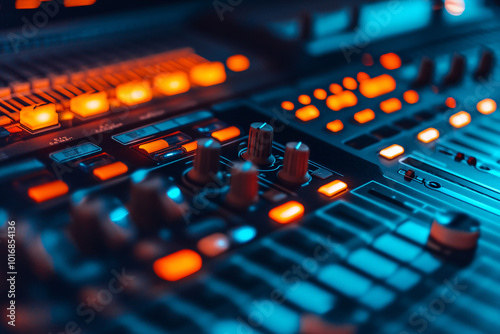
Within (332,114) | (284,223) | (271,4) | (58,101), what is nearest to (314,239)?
(284,223)

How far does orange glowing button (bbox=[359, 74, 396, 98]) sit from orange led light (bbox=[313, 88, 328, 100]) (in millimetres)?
104

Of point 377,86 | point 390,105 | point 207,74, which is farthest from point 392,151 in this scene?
point 207,74

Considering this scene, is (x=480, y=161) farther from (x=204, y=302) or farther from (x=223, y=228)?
(x=204, y=302)

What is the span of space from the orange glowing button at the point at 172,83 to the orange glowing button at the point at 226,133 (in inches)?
8.3

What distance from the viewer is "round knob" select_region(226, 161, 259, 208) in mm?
832

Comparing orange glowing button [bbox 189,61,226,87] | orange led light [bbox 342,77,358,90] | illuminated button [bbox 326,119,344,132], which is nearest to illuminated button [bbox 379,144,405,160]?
illuminated button [bbox 326,119,344,132]

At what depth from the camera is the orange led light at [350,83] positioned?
1.38 m

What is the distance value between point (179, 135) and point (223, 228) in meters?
0.31

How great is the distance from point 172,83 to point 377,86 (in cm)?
51

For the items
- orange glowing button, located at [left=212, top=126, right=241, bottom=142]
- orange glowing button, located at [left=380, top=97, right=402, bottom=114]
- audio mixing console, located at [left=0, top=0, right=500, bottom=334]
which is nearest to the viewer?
audio mixing console, located at [left=0, top=0, right=500, bottom=334]

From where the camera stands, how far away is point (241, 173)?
83 cm

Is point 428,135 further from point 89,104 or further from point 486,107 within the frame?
point 89,104

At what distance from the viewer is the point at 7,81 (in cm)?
112

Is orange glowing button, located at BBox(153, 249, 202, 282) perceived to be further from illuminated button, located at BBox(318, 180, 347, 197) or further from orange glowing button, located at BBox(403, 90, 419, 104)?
orange glowing button, located at BBox(403, 90, 419, 104)
